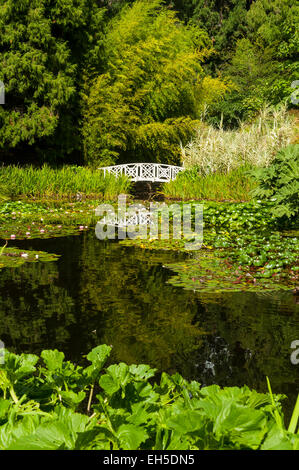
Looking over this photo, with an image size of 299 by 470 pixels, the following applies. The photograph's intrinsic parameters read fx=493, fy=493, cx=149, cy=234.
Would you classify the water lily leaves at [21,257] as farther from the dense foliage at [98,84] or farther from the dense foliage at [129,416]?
the dense foliage at [98,84]

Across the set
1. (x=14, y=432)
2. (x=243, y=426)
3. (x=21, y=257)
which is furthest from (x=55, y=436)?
(x=21, y=257)

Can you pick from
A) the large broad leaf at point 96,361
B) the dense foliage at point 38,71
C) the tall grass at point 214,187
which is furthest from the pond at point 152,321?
the dense foliage at point 38,71

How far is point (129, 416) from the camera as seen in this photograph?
1.16 m

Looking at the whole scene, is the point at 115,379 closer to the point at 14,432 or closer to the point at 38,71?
the point at 14,432

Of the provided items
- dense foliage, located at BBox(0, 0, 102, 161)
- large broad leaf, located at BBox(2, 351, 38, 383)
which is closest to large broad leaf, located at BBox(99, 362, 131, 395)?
large broad leaf, located at BBox(2, 351, 38, 383)

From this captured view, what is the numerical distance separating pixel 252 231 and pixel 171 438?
7484 mm

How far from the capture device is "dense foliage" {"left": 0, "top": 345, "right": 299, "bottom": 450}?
3.26ft

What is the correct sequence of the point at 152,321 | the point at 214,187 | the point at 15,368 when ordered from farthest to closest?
the point at 214,187, the point at 152,321, the point at 15,368

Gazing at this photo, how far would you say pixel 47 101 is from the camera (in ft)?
46.1

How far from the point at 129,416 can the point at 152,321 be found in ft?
9.56

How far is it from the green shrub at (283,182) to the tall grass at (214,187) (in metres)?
2.59

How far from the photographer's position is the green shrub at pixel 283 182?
7508mm

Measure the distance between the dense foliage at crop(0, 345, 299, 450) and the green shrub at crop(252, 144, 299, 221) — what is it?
6.33m

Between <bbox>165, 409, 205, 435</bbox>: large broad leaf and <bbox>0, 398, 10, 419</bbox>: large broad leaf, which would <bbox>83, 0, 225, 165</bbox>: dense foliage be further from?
<bbox>165, 409, 205, 435</bbox>: large broad leaf
